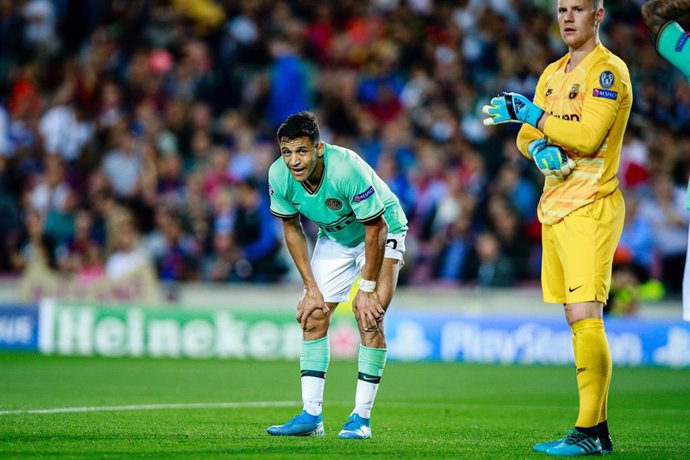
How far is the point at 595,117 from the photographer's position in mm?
7031

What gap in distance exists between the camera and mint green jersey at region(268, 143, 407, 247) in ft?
25.3

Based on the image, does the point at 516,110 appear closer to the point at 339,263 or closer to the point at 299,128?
the point at 299,128

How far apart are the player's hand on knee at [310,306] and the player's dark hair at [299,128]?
1.02m

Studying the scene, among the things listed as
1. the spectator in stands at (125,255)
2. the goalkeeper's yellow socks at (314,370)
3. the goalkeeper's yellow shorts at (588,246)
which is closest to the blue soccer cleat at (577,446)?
the goalkeeper's yellow shorts at (588,246)

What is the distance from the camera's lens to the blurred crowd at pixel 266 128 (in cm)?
1756

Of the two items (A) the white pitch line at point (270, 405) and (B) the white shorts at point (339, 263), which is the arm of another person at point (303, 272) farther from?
(A) the white pitch line at point (270, 405)

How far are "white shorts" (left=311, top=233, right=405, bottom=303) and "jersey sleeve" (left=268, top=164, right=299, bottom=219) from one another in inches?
17.3

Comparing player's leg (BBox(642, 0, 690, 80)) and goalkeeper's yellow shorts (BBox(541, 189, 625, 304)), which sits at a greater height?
player's leg (BBox(642, 0, 690, 80))

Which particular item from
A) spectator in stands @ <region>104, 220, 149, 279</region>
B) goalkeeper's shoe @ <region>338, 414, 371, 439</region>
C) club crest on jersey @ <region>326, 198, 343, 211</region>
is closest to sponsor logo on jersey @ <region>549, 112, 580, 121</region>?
club crest on jersey @ <region>326, 198, 343, 211</region>

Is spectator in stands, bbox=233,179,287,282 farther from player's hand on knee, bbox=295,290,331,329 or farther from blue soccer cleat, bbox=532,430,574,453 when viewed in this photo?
blue soccer cleat, bbox=532,430,574,453

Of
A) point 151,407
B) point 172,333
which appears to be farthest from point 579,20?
point 172,333

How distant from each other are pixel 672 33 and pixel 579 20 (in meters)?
0.60

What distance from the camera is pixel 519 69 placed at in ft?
62.2

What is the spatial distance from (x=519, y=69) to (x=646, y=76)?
6.54 feet
